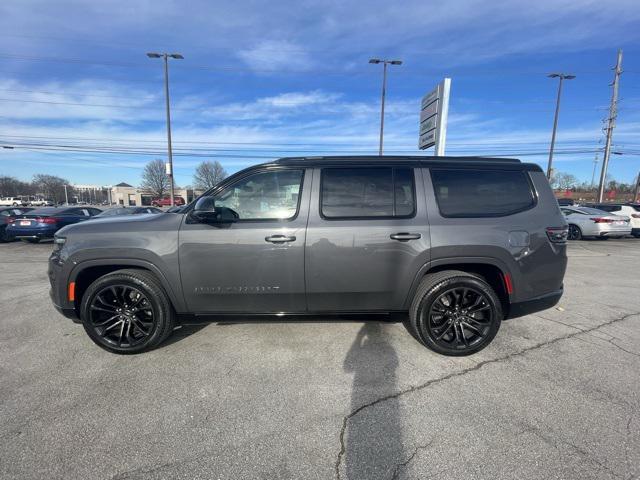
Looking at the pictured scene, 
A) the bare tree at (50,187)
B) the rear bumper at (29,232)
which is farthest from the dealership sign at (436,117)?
the bare tree at (50,187)

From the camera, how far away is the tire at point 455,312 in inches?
127

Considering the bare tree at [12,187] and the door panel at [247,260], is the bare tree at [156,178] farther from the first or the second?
the door panel at [247,260]

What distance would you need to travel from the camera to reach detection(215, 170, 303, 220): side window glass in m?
3.21

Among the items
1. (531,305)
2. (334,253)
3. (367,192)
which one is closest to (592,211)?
(531,305)

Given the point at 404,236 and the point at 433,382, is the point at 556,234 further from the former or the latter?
the point at 433,382

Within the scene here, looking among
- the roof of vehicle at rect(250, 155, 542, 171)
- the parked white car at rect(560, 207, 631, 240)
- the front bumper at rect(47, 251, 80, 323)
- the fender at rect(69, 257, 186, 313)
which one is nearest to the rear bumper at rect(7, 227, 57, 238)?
the front bumper at rect(47, 251, 80, 323)

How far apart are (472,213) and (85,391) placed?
3964mm

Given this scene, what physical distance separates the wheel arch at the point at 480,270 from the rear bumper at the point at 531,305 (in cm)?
6

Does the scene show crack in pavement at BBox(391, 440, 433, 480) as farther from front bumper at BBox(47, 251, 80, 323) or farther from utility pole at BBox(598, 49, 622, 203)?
utility pole at BBox(598, 49, 622, 203)

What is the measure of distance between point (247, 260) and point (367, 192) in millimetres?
1401

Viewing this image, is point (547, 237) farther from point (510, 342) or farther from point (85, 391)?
point (85, 391)

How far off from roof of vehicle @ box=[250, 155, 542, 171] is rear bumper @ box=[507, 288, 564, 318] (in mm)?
1387

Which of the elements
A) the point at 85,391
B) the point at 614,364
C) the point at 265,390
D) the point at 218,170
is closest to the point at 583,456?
the point at 614,364

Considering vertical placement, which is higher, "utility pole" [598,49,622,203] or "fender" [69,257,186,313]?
"utility pole" [598,49,622,203]
